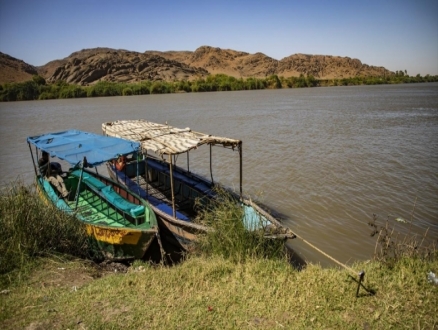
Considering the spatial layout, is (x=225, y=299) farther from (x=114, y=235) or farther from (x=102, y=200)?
(x=102, y=200)

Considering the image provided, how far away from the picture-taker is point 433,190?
10.0 m

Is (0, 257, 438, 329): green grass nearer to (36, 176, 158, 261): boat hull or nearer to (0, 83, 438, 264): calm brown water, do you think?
(36, 176, 158, 261): boat hull

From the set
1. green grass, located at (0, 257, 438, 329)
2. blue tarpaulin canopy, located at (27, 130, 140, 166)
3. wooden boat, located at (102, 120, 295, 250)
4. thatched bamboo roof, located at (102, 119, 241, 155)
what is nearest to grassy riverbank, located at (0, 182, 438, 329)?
green grass, located at (0, 257, 438, 329)

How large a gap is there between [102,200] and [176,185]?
227 centimetres

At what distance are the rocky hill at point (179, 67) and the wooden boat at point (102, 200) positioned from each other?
97907 mm

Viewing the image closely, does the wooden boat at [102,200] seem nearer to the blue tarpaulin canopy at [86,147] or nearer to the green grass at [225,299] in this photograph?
the blue tarpaulin canopy at [86,147]

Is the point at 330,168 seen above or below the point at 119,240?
above

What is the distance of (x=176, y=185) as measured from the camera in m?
9.29

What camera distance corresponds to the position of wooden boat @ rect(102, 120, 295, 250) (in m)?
6.56

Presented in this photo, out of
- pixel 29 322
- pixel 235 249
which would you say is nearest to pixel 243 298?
pixel 235 249

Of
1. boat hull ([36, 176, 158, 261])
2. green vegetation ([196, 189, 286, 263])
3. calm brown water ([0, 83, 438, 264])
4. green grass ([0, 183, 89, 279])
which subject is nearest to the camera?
green grass ([0, 183, 89, 279])

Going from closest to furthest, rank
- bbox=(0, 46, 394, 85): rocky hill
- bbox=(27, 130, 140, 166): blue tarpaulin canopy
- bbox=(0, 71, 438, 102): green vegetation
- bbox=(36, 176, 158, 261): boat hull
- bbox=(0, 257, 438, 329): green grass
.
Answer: bbox=(0, 257, 438, 329): green grass
bbox=(36, 176, 158, 261): boat hull
bbox=(27, 130, 140, 166): blue tarpaulin canopy
bbox=(0, 71, 438, 102): green vegetation
bbox=(0, 46, 394, 85): rocky hill

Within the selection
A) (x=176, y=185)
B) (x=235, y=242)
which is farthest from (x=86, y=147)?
(x=235, y=242)

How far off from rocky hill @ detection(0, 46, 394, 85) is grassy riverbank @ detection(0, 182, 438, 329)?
337 feet
